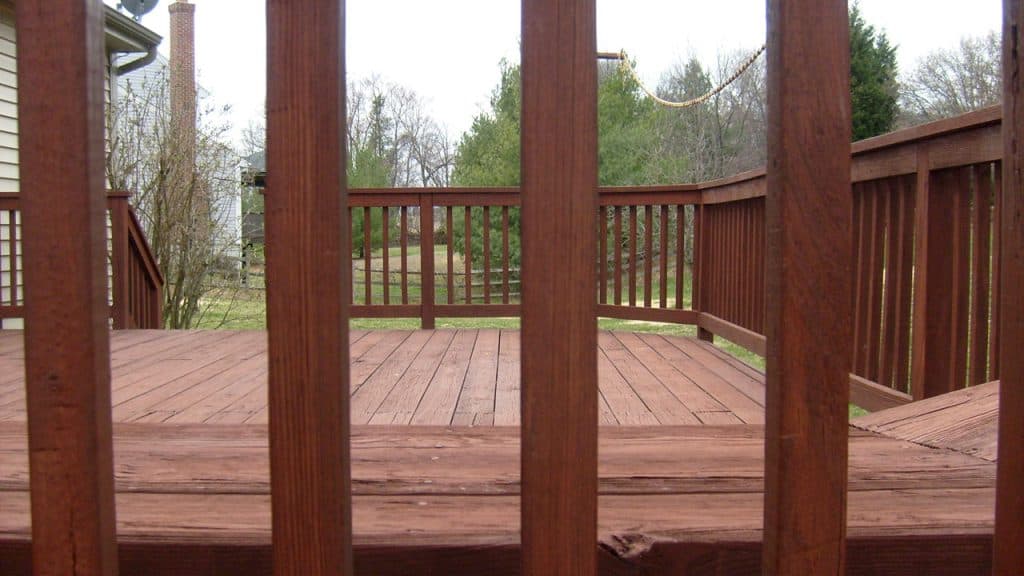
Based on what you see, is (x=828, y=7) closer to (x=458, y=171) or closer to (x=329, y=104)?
(x=329, y=104)

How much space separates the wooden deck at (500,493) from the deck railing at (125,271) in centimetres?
262

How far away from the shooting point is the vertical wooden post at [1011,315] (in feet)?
2.34

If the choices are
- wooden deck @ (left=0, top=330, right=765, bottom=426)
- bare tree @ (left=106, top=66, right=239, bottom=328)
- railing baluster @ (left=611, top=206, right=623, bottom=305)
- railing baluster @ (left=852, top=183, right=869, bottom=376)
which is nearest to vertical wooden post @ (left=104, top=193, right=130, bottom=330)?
wooden deck @ (left=0, top=330, right=765, bottom=426)

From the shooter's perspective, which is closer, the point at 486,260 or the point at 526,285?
the point at 526,285

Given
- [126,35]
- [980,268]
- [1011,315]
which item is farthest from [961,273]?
[126,35]

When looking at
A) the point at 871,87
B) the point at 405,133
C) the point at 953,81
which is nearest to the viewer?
the point at 953,81

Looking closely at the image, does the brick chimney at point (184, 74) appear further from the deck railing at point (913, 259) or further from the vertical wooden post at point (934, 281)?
the vertical wooden post at point (934, 281)

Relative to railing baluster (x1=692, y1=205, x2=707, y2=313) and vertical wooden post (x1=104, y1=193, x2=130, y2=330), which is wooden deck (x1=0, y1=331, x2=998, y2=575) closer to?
railing baluster (x1=692, y1=205, x2=707, y2=313)

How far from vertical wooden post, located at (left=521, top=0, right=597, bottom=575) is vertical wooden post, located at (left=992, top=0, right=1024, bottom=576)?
41 cm

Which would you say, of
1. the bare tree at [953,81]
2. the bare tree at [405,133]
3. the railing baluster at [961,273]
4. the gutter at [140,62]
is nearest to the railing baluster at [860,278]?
the railing baluster at [961,273]

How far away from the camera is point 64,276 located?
2.26ft

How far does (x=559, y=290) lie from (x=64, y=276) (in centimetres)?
46

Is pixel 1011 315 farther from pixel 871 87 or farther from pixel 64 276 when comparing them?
pixel 871 87

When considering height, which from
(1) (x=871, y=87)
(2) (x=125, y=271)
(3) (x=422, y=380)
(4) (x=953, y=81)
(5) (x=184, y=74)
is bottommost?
(3) (x=422, y=380)
